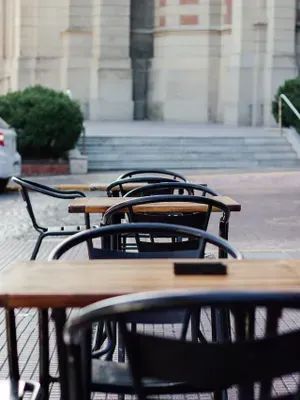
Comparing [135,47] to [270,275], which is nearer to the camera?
[270,275]

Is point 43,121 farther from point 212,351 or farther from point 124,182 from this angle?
point 212,351

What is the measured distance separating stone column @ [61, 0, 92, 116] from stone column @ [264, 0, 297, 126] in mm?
5979

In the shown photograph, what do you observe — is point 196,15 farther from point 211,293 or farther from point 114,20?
point 211,293

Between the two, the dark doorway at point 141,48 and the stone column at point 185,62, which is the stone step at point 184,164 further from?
the dark doorway at point 141,48

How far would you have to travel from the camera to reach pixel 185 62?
2973 cm

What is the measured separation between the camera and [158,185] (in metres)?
6.67

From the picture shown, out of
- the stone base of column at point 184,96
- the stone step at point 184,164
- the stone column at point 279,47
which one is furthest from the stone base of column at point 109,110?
the stone step at point 184,164

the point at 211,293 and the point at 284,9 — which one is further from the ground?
the point at 284,9

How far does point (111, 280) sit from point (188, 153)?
1856 centimetres

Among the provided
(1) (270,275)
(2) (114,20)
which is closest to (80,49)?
(2) (114,20)

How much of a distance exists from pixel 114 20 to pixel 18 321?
2424 cm

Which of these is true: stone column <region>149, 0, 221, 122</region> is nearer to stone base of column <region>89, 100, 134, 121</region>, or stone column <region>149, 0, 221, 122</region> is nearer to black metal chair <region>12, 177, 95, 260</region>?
stone base of column <region>89, 100, 134, 121</region>

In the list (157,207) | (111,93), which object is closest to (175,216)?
(157,207)

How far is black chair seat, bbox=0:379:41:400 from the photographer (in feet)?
11.4
